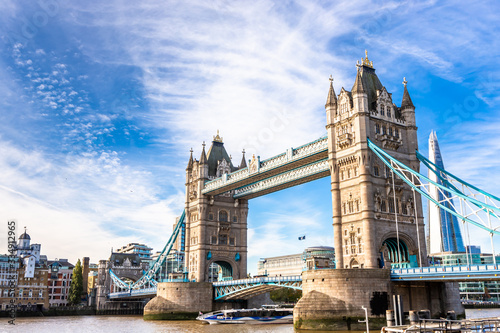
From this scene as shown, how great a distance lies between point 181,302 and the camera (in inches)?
2584

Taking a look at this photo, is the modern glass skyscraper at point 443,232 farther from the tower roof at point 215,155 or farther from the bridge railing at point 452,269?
the bridge railing at point 452,269

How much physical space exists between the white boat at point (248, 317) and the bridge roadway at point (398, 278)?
2.68 meters

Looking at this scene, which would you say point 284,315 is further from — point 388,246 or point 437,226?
point 437,226

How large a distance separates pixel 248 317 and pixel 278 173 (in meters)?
17.8

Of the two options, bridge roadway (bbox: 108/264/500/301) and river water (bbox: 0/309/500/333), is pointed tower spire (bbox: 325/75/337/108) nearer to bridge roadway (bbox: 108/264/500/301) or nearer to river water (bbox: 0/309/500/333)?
bridge roadway (bbox: 108/264/500/301)

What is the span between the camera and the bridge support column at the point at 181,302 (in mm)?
65188

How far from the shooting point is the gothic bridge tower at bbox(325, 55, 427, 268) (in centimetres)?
4838

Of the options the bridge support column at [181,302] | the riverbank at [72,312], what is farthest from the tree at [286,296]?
the bridge support column at [181,302]

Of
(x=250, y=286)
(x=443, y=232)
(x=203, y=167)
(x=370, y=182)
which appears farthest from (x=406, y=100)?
(x=443, y=232)

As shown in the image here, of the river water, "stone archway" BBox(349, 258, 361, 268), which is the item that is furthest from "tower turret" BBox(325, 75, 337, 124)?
the river water

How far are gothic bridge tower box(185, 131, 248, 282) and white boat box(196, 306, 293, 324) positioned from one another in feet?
35.6

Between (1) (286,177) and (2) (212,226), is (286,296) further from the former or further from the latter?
(1) (286,177)

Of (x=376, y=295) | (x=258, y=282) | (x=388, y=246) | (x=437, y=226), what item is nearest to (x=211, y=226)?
(x=258, y=282)

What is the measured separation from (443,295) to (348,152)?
16.1 metres
